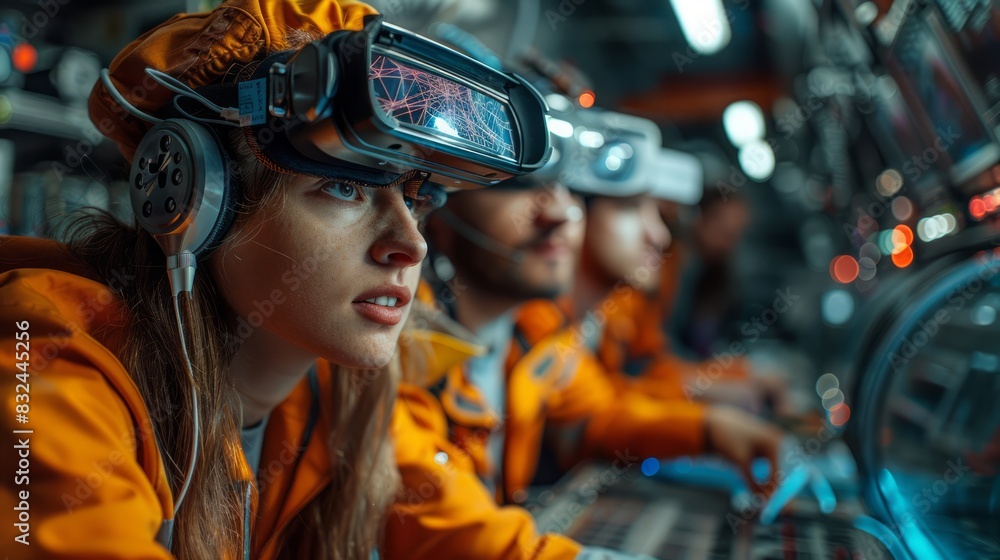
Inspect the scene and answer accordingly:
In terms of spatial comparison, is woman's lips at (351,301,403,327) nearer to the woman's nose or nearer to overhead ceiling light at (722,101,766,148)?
the woman's nose

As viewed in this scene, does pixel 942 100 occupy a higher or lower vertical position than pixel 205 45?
higher

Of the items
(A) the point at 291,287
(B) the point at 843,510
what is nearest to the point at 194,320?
(A) the point at 291,287

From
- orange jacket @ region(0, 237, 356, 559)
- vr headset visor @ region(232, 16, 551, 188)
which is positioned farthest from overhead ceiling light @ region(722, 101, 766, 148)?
orange jacket @ region(0, 237, 356, 559)

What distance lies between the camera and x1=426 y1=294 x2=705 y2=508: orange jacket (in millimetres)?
1703

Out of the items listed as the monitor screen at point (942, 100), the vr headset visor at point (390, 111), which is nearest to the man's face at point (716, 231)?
the monitor screen at point (942, 100)

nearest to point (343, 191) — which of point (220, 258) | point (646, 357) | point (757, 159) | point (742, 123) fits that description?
point (220, 258)

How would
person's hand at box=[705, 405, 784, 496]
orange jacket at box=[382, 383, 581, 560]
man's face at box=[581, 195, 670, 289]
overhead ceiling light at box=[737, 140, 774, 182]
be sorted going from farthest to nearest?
overhead ceiling light at box=[737, 140, 774, 182] < man's face at box=[581, 195, 670, 289] < person's hand at box=[705, 405, 784, 496] < orange jacket at box=[382, 383, 581, 560]

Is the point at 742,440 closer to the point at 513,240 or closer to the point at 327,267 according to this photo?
the point at 513,240

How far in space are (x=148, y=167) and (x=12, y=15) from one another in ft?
3.02

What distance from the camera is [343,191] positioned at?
0.88 meters

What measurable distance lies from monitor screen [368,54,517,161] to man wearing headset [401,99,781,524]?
731mm

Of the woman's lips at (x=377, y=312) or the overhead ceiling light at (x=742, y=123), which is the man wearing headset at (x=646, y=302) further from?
the overhead ceiling light at (x=742, y=123)

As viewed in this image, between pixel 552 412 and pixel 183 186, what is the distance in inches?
64.1

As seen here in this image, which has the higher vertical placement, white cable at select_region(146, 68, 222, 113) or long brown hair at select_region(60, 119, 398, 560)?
white cable at select_region(146, 68, 222, 113)
